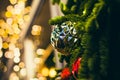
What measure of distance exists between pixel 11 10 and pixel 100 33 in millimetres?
3402

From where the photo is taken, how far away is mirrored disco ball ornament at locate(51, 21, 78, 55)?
1367mm

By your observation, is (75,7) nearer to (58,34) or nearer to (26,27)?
(58,34)

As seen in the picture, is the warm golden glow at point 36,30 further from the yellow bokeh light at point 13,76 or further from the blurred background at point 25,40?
the yellow bokeh light at point 13,76

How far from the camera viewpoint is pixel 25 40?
172 inches

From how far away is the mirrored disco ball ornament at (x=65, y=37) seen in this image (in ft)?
4.48

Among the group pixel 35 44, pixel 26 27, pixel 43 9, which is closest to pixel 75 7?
pixel 43 9

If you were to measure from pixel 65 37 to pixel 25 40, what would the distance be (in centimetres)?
301

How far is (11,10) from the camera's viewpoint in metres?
4.41

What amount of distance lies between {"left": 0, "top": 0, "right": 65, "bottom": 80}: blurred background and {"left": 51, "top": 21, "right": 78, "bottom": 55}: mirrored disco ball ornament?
7.32 ft

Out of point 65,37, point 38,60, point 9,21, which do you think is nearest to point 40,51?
point 38,60

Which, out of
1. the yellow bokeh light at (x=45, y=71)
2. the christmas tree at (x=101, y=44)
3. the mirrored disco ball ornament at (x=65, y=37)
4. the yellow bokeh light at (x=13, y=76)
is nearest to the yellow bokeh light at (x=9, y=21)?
the yellow bokeh light at (x=13, y=76)

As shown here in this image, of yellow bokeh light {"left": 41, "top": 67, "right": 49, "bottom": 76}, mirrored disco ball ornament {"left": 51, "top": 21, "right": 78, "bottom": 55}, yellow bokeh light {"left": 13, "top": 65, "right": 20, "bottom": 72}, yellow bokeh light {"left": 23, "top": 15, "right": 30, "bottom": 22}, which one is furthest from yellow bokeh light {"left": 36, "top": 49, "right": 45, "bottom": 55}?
mirrored disco ball ornament {"left": 51, "top": 21, "right": 78, "bottom": 55}

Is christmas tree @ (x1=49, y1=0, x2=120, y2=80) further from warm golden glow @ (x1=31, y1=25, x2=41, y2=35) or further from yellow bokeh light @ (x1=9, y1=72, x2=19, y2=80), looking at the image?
yellow bokeh light @ (x1=9, y1=72, x2=19, y2=80)

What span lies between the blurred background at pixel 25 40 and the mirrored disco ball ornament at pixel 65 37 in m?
2.23
